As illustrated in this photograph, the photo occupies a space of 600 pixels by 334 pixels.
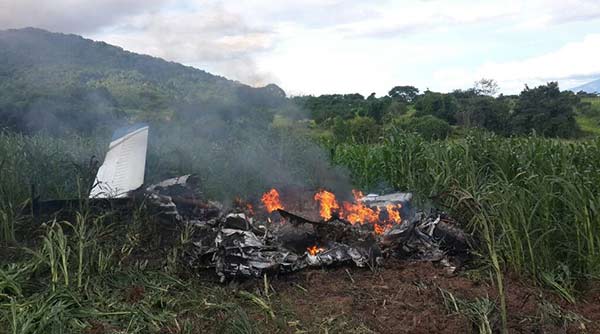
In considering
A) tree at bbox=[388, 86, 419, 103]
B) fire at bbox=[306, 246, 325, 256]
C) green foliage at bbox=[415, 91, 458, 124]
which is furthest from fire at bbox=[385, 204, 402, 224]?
tree at bbox=[388, 86, 419, 103]

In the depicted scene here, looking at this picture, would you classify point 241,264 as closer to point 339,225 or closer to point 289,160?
point 339,225

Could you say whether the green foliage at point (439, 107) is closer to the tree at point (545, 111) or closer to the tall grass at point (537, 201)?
the tree at point (545, 111)

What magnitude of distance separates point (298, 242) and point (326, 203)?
191 centimetres

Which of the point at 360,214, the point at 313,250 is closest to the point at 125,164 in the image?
the point at 313,250

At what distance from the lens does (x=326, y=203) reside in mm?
7094

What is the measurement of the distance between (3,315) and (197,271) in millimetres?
1557

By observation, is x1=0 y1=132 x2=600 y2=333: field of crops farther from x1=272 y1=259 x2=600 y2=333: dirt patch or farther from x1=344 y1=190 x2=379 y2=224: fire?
x1=344 y1=190 x2=379 y2=224: fire

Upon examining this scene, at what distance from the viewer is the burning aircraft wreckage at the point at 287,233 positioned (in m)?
4.71

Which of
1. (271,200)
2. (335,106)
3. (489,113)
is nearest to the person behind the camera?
(271,200)

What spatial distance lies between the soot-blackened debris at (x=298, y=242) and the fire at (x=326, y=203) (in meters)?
0.99

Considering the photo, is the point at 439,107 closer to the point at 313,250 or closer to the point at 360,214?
the point at 360,214

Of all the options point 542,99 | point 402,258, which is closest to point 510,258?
point 402,258

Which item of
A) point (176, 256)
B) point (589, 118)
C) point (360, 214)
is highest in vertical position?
point (176, 256)

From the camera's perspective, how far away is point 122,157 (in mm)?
6781
